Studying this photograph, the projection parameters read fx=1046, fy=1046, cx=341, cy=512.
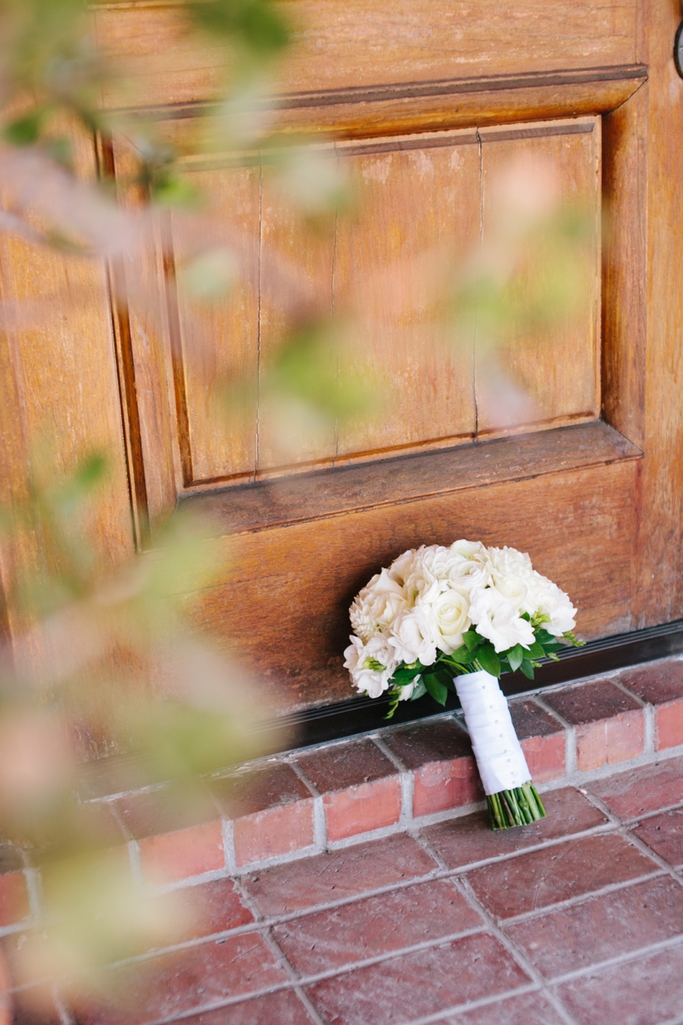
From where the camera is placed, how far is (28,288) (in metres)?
1.37

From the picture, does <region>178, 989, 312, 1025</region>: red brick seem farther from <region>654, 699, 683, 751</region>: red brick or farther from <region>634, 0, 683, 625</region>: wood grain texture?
<region>634, 0, 683, 625</region>: wood grain texture

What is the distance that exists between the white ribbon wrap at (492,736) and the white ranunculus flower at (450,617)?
0.27 feet

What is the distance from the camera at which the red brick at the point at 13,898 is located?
145cm

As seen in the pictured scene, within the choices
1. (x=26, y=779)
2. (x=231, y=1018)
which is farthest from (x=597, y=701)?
(x=26, y=779)

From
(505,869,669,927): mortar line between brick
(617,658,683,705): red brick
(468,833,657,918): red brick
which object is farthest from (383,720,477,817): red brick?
(617,658,683,705): red brick

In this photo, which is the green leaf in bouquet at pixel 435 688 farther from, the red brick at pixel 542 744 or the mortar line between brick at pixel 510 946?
the mortar line between brick at pixel 510 946

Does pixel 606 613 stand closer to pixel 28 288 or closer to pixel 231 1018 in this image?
pixel 231 1018

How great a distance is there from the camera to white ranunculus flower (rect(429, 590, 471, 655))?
61.3 inches

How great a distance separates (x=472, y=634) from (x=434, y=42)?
88cm

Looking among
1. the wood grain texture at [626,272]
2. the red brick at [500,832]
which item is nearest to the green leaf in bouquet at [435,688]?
the red brick at [500,832]

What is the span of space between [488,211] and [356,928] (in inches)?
42.7

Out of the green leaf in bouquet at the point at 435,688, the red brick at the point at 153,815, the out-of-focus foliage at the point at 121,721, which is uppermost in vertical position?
the out-of-focus foliage at the point at 121,721

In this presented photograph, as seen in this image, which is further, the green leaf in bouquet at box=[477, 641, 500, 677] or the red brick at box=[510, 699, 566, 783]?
the red brick at box=[510, 699, 566, 783]

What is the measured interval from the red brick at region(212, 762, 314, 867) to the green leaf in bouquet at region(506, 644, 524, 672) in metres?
0.37
